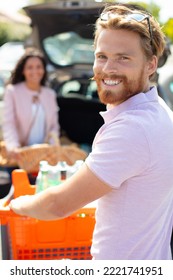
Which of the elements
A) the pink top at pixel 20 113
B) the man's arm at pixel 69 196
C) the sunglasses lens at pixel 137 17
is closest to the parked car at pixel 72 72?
the pink top at pixel 20 113

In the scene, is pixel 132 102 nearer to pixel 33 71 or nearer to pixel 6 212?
pixel 6 212

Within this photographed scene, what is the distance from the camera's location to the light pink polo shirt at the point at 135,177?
155 centimetres

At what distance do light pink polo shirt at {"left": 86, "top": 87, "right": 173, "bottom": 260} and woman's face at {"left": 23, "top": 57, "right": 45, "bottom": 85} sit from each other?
2430 mm

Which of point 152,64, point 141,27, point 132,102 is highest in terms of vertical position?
point 141,27

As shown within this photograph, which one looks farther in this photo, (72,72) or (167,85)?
(72,72)

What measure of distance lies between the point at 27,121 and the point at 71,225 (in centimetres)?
197

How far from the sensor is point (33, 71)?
161 inches

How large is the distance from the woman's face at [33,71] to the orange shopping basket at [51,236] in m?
2.13

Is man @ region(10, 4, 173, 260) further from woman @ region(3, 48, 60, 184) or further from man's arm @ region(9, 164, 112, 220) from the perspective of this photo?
woman @ region(3, 48, 60, 184)

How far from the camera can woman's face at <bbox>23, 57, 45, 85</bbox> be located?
408 centimetres

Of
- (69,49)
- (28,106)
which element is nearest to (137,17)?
(28,106)

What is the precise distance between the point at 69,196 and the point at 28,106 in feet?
7.98

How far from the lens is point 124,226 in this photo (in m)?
1.66
